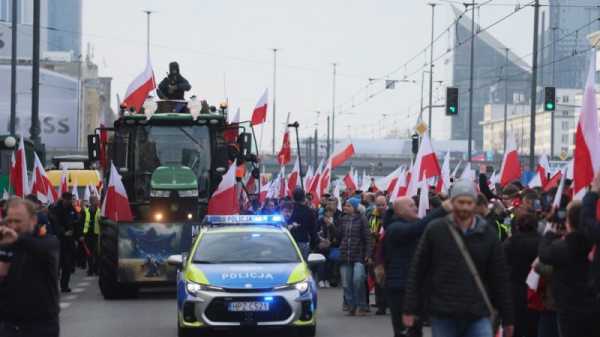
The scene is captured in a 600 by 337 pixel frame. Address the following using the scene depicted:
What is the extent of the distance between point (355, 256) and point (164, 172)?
4.73 meters

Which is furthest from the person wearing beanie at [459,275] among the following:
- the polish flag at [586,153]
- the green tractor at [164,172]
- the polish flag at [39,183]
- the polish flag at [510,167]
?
the polish flag at [39,183]

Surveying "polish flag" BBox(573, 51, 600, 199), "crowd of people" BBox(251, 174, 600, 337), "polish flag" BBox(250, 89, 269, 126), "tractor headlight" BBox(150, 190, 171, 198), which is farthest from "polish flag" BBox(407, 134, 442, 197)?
"polish flag" BBox(250, 89, 269, 126)

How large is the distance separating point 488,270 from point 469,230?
292mm

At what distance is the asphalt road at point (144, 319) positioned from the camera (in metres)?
17.7

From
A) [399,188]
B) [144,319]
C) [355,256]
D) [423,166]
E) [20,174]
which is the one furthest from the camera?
[20,174]

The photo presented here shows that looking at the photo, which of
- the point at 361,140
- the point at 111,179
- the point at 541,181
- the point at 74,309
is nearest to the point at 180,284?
the point at 74,309

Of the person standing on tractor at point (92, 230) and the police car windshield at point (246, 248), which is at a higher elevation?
the police car windshield at point (246, 248)

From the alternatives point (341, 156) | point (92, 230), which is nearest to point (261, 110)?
point (341, 156)

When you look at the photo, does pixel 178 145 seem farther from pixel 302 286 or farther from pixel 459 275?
pixel 459 275

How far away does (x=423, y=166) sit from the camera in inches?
738

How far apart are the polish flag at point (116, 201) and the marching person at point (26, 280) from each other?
13.3 m

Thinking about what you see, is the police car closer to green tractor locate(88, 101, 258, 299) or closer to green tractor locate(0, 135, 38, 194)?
green tractor locate(88, 101, 258, 299)

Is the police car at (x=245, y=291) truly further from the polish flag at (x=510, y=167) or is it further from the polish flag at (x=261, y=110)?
the polish flag at (x=261, y=110)

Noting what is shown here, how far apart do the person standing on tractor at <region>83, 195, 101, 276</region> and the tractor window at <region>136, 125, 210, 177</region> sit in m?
6.30
